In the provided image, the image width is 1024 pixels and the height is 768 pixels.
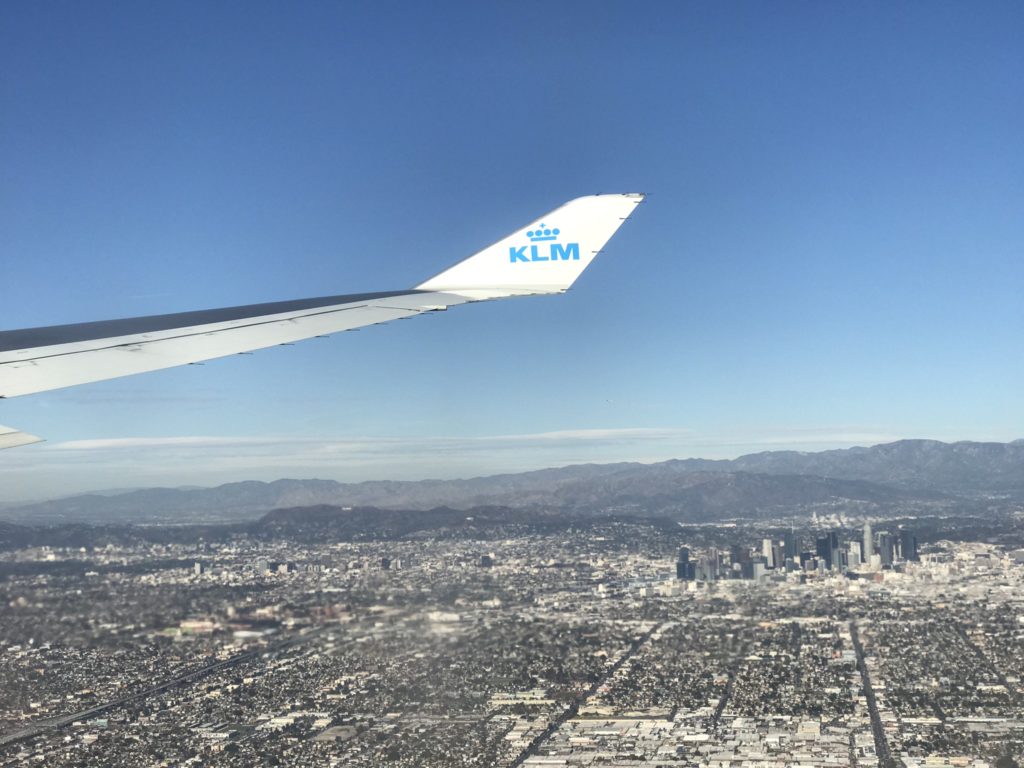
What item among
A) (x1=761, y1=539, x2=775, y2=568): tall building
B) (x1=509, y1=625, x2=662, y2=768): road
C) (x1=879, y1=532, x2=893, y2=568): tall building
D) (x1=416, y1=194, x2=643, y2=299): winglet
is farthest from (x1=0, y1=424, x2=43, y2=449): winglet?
(x1=879, y1=532, x2=893, y2=568): tall building

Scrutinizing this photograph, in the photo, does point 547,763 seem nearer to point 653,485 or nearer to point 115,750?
point 115,750

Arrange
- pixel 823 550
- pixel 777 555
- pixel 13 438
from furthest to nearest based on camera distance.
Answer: pixel 823 550, pixel 777 555, pixel 13 438

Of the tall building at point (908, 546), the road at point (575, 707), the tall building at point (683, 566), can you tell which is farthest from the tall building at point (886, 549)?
the road at point (575, 707)

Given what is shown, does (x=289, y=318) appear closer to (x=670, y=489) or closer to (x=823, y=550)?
(x=823, y=550)

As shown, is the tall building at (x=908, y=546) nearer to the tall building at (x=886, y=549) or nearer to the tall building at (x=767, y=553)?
the tall building at (x=886, y=549)

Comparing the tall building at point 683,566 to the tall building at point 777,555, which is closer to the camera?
the tall building at point 683,566

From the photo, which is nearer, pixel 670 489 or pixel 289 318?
pixel 289 318

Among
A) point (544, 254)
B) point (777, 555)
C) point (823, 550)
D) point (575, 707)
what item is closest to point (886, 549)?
point (823, 550)
